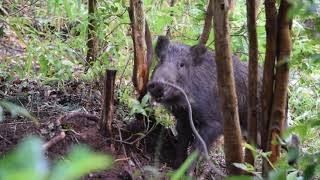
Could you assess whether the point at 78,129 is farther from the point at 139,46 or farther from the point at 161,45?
the point at 161,45

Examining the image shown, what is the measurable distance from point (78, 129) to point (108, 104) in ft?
1.05

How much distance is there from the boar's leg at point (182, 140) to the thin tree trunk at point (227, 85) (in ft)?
5.99

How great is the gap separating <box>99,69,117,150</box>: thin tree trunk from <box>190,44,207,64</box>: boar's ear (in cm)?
105

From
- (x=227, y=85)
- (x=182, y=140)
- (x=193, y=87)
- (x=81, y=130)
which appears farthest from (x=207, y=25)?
(x=227, y=85)

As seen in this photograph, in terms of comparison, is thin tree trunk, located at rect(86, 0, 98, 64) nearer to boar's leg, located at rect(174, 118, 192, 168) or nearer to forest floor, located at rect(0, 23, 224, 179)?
forest floor, located at rect(0, 23, 224, 179)

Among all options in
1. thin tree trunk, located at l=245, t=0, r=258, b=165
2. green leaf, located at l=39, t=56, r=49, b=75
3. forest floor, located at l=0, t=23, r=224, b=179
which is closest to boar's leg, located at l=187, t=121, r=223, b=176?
forest floor, located at l=0, t=23, r=224, b=179

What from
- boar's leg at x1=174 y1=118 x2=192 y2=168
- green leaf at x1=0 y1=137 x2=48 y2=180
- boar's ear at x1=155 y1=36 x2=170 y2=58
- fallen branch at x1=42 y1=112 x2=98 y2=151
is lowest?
boar's leg at x1=174 y1=118 x2=192 y2=168

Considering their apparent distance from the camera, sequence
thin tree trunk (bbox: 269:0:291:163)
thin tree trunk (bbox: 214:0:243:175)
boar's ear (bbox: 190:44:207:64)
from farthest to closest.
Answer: boar's ear (bbox: 190:44:207:64)
thin tree trunk (bbox: 269:0:291:163)
thin tree trunk (bbox: 214:0:243:175)

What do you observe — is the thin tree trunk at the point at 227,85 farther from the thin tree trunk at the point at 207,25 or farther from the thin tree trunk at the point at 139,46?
the thin tree trunk at the point at 139,46

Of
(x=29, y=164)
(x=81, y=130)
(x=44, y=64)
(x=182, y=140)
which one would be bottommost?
(x=182, y=140)

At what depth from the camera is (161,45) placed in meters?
4.55

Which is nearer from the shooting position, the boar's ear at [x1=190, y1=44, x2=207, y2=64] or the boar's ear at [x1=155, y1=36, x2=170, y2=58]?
the boar's ear at [x1=190, y1=44, x2=207, y2=64]

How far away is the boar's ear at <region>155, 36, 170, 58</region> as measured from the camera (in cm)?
448

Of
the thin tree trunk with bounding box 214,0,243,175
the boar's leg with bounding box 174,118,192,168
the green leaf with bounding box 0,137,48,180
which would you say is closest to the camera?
the green leaf with bounding box 0,137,48,180
